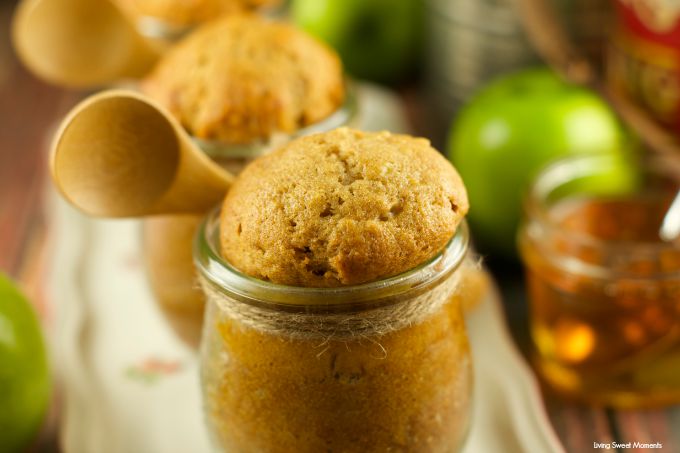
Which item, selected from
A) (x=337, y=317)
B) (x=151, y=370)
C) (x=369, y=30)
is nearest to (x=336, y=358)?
(x=337, y=317)

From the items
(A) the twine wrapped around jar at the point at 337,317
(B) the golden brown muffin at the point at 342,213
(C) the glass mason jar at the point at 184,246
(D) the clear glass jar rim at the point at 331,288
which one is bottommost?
(C) the glass mason jar at the point at 184,246

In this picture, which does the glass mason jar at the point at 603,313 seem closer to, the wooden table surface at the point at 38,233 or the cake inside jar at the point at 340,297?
the wooden table surface at the point at 38,233

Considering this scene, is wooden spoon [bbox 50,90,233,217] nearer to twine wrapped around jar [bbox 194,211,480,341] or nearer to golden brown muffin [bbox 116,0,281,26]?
twine wrapped around jar [bbox 194,211,480,341]

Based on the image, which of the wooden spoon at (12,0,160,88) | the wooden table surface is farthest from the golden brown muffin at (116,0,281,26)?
the wooden table surface

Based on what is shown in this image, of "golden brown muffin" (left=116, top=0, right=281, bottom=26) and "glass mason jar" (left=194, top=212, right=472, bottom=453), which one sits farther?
"golden brown muffin" (left=116, top=0, right=281, bottom=26)

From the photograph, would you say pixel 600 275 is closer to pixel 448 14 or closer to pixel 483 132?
pixel 483 132

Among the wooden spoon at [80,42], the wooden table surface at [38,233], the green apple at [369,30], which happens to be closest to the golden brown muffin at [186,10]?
the wooden spoon at [80,42]

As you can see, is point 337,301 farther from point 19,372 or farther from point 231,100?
point 19,372
